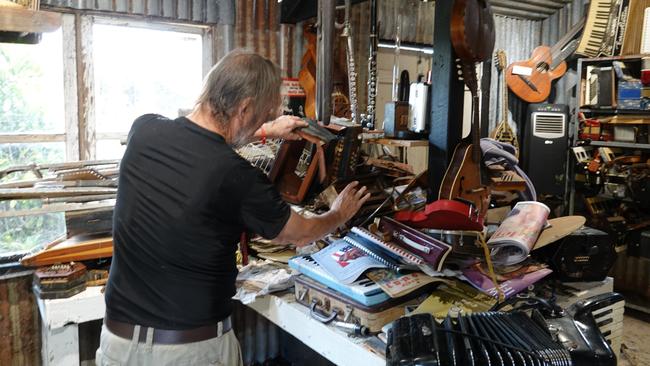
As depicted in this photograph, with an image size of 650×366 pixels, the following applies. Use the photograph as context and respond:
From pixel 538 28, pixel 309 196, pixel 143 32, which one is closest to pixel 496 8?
pixel 538 28

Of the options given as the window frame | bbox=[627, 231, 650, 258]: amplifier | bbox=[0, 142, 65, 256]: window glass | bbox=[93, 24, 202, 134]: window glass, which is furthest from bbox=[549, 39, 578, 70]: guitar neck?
bbox=[0, 142, 65, 256]: window glass

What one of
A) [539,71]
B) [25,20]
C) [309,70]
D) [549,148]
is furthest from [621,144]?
[25,20]

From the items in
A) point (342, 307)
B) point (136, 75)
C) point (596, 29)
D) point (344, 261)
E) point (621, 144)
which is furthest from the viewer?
point (596, 29)

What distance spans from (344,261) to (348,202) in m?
0.23

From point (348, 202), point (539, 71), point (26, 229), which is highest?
point (539, 71)

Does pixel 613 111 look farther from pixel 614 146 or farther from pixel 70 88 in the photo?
pixel 70 88

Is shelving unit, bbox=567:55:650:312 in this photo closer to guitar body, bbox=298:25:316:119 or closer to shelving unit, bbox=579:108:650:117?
shelving unit, bbox=579:108:650:117

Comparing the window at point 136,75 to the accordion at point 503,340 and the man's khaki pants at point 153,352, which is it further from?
the accordion at point 503,340

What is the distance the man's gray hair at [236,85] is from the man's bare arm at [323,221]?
1.22ft

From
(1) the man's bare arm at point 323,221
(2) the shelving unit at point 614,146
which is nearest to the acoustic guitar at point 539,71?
(2) the shelving unit at point 614,146

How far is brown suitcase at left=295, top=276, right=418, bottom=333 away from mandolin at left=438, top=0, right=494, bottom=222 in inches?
18.4

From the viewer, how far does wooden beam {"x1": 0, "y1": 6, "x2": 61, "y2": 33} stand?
3.60ft

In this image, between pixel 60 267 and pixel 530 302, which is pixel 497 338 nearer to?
pixel 530 302

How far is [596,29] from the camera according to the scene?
16.8 feet
